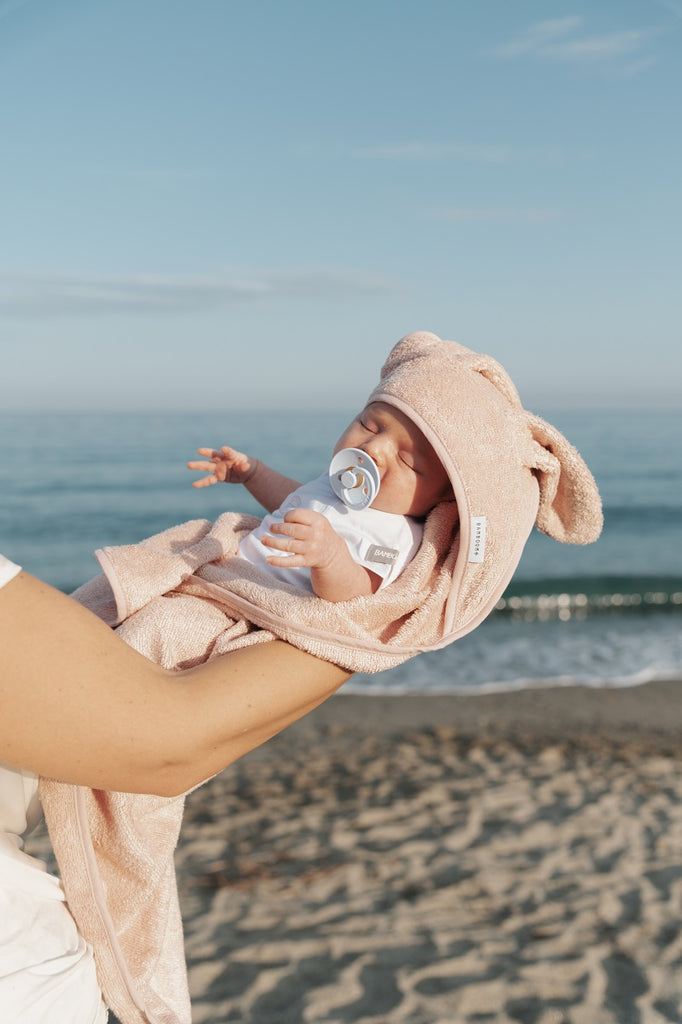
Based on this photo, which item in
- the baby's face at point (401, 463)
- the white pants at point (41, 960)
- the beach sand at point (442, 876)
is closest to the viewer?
the white pants at point (41, 960)

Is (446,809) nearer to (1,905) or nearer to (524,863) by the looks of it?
(524,863)

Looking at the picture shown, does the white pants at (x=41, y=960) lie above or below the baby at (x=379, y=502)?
below

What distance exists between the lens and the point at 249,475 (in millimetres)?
2467

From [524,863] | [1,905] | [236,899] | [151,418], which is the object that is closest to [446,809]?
[524,863]

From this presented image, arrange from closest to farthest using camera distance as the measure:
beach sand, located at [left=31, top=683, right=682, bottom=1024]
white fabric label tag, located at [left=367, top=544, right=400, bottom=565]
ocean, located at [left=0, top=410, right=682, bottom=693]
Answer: white fabric label tag, located at [left=367, top=544, right=400, bottom=565] < beach sand, located at [left=31, top=683, right=682, bottom=1024] < ocean, located at [left=0, top=410, right=682, bottom=693]

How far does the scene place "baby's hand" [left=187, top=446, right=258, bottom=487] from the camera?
2387 millimetres

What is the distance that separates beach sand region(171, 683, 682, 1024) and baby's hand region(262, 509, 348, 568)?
3.01m

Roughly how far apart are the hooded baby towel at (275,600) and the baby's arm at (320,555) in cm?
4

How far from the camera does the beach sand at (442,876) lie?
13.1ft

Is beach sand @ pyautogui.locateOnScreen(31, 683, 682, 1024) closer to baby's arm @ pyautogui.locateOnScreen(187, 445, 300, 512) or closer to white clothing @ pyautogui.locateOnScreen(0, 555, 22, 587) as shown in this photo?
baby's arm @ pyautogui.locateOnScreen(187, 445, 300, 512)

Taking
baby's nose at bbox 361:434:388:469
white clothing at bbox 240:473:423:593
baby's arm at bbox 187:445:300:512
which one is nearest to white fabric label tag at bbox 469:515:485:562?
white clothing at bbox 240:473:423:593

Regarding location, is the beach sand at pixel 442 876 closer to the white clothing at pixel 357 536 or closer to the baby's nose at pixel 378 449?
the white clothing at pixel 357 536

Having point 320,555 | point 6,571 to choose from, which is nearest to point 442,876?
point 320,555

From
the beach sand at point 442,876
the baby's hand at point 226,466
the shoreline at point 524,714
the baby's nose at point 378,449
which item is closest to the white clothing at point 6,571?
the baby's nose at point 378,449
